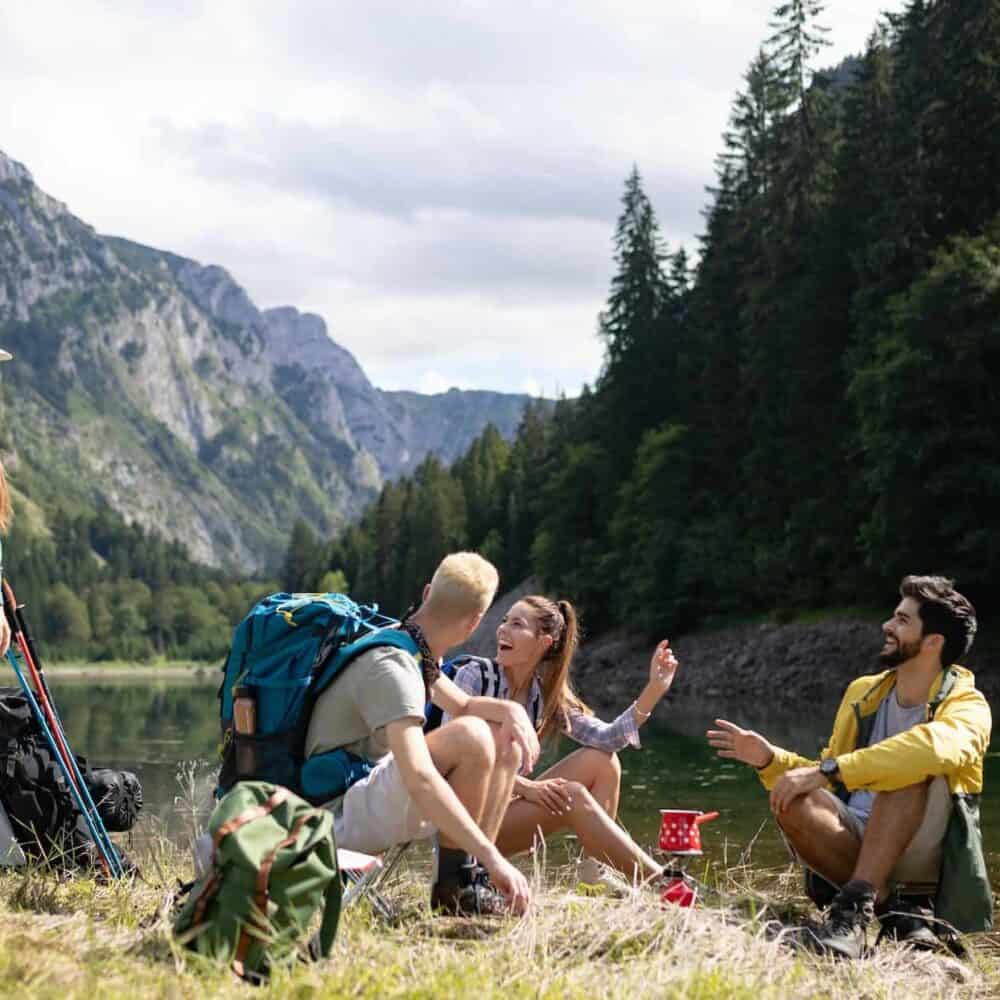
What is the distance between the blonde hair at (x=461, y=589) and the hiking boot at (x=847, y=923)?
1.76 metres

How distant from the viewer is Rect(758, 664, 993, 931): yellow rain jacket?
5.65 meters

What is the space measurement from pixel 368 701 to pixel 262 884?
84 centimetres

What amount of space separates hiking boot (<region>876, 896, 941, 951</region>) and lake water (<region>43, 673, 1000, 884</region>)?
1.93m

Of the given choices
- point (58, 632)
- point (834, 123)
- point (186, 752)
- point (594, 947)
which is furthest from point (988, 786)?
point (58, 632)

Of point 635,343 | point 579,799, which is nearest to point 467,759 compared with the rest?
point 579,799

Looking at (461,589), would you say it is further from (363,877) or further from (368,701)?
(363,877)

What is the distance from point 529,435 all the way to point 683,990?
267 ft

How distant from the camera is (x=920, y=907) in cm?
582

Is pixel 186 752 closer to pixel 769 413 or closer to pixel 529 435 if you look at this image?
pixel 769 413

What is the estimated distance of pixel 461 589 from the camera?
197 inches

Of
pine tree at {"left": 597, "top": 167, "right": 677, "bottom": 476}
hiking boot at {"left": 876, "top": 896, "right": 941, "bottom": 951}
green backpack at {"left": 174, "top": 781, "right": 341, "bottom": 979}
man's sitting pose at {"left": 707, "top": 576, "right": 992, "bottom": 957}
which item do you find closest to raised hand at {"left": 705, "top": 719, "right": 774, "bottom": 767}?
man's sitting pose at {"left": 707, "top": 576, "right": 992, "bottom": 957}

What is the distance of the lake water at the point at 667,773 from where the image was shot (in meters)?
11.4

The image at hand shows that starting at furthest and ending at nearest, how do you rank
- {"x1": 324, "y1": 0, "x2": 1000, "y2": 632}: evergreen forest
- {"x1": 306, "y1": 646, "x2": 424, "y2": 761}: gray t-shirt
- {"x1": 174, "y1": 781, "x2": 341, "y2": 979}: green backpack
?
{"x1": 324, "y1": 0, "x2": 1000, "y2": 632}: evergreen forest < {"x1": 306, "y1": 646, "x2": 424, "y2": 761}: gray t-shirt < {"x1": 174, "y1": 781, "x2": 341, "y2": 979}: green backpack

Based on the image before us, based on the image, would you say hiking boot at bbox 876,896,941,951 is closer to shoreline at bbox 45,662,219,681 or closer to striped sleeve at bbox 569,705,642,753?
striped sleeve at bbox 569,705,642,753
